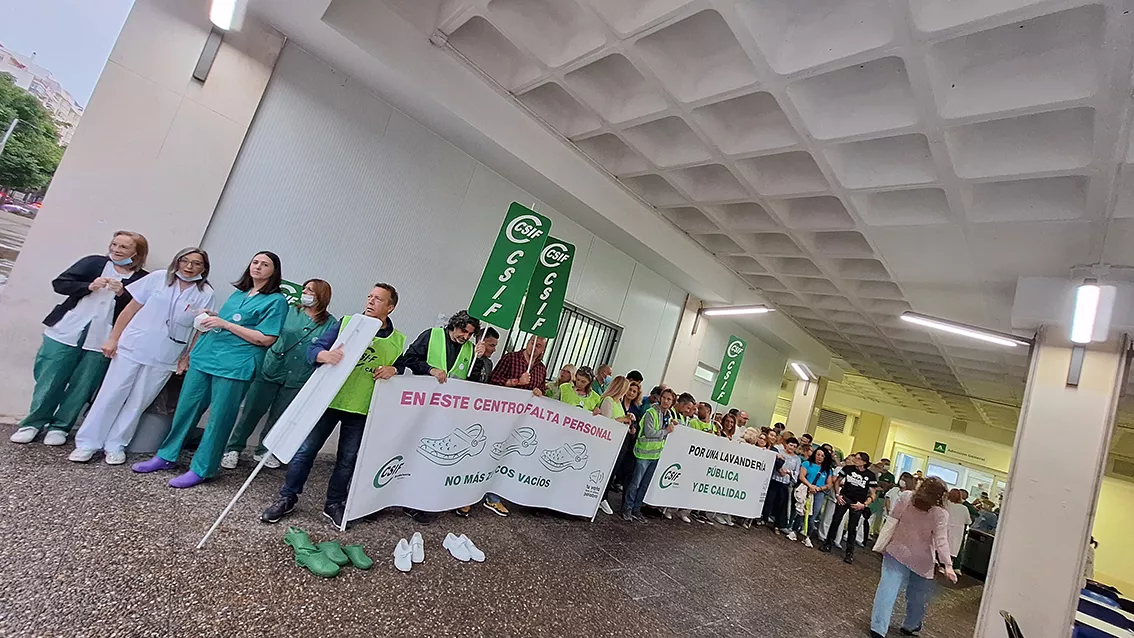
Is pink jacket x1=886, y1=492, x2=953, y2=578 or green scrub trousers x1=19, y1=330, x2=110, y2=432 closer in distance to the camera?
green scrub trousers x1=19, y1=330, x2=110, y2=432

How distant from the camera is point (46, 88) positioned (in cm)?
311

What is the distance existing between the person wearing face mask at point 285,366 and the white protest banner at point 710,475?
3.65 meters

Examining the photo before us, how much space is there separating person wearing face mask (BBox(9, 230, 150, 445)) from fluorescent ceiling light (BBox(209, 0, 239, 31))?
5.53 feet

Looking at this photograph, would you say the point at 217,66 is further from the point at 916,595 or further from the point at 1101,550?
the point at 1101,550

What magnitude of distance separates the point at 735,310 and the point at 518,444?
5.57 meters

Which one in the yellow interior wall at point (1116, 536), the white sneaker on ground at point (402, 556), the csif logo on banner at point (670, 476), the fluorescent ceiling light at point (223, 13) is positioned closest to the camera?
the white sneaker on ground at point (402, 556)

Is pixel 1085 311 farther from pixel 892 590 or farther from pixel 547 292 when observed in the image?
pixel 547 292

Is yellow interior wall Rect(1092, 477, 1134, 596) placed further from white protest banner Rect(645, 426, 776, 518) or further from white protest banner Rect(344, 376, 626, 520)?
white protest banner Rect(344, 376, 626, 520)

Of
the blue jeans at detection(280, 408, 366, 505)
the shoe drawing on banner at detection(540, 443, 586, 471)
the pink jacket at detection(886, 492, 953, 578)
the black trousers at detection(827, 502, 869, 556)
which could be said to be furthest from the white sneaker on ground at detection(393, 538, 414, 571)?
the black trousers at detection(827, 502, 869, 556)

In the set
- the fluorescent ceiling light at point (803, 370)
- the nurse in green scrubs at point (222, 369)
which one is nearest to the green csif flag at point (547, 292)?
the nurse in green scrubs at point (222, 369)

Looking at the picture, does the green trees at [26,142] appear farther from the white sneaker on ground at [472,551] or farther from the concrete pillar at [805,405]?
the concrete pillar at [805,405]

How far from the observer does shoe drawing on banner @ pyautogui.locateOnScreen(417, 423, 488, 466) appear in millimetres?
3355

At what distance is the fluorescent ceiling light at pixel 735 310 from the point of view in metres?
7.86

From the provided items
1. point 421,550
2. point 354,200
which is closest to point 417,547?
point 421,550
